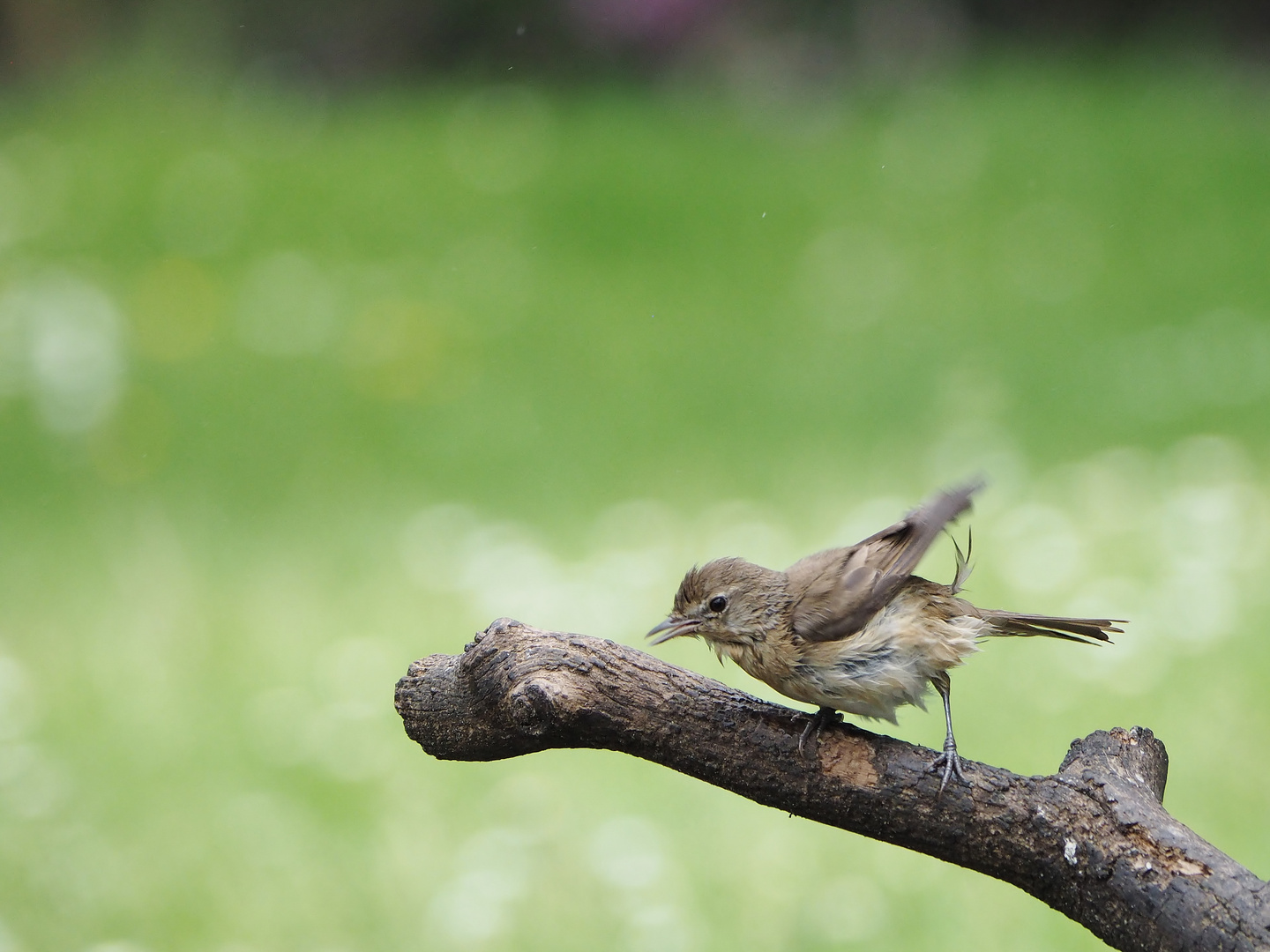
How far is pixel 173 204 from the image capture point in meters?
8.86

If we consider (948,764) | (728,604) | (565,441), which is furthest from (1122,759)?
(565,441)

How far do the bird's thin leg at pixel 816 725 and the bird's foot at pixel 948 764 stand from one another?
0.21 m

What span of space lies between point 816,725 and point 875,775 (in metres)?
0.14

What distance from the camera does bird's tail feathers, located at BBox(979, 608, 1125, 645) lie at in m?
2.87

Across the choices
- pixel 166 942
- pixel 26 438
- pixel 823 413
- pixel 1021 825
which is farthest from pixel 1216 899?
pixel 26 438

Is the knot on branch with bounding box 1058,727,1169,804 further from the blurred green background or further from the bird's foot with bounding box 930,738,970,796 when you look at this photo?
the blurred green background

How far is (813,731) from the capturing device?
2523mm

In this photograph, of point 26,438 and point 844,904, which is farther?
point 26,438

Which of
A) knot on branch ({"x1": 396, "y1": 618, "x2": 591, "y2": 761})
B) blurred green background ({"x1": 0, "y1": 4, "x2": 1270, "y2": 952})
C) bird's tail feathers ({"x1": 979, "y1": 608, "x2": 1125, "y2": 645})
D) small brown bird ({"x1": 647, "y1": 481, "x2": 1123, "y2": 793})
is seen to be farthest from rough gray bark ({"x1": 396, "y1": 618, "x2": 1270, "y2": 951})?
blurred green background ({"x1": 0, "y1": 4, "x2": 1270, "y2": 952})

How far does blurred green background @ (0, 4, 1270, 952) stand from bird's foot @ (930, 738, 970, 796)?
1.15m

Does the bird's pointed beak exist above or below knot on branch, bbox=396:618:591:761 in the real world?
above

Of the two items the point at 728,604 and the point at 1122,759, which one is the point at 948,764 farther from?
the point at 728,604

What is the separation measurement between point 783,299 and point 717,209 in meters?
1.03

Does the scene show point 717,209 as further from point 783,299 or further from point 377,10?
point 377,10
